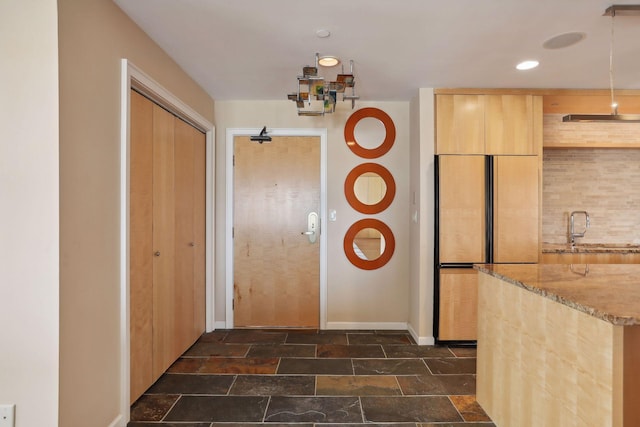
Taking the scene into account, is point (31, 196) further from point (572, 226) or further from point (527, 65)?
point (572, 226)

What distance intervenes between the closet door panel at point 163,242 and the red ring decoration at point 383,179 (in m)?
1.73

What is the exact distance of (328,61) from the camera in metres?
2.70

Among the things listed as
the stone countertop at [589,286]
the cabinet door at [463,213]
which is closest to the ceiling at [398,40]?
the cabinet door at [463,213]

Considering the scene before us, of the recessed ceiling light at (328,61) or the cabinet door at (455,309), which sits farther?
the cabinet door at (455,309)

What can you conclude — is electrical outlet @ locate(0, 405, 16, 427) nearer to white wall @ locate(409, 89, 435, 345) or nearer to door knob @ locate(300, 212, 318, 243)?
door knob @ locate(300, 212, 318, 243)

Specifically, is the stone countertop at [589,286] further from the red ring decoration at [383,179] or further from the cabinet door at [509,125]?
the red ring decoration at [383,179]

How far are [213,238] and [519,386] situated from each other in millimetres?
2893

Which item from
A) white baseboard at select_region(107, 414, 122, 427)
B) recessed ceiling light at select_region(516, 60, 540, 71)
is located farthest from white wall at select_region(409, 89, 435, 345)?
white baseboard at select_region(107, 414, 122, 427)

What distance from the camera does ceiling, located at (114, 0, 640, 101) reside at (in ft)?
6.63

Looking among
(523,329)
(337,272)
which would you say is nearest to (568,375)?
(523,329)

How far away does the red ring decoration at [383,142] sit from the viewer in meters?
3.75

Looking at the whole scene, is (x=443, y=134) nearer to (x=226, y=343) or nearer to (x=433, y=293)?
(x=433, y=293)

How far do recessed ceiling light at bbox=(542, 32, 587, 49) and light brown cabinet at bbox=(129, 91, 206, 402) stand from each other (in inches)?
106

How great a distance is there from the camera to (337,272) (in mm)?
3791
